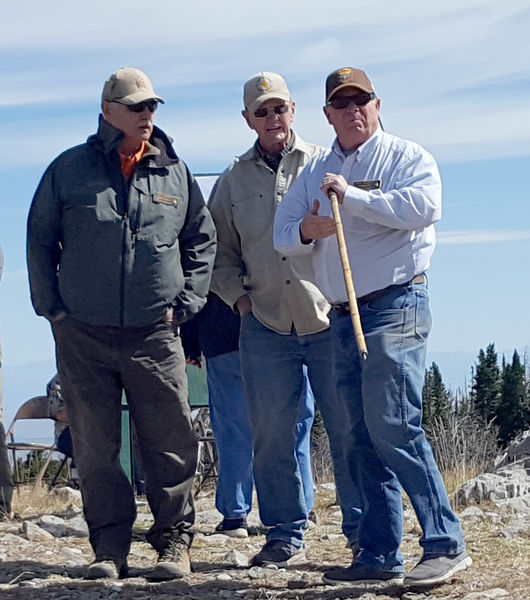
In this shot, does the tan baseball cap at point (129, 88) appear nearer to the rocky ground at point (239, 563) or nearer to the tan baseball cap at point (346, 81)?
the tan baseball cap at point (346, 81)

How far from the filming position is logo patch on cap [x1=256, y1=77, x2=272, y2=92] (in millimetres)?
6273

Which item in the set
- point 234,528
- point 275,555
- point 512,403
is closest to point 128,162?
point 275,555

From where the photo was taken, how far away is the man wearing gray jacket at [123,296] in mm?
5773

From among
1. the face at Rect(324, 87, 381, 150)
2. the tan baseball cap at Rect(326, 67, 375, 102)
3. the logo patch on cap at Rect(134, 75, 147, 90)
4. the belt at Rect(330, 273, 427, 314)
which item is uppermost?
the logo patch on cap at Rect(134, 75, 147, 90)

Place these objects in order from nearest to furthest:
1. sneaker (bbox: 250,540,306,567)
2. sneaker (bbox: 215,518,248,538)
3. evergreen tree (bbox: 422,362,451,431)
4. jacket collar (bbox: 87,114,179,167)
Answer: jacket collar (bbox: 87,114,179,167) < sneaker (bbox: 250,540,306,567) < sneaker (bbox: 215,518,248,538) < evergreen tree (bbox: 422,362,451,431)

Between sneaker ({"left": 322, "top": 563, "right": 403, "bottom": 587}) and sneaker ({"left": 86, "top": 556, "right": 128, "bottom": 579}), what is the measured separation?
1.13m

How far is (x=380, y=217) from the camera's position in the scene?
202 inches

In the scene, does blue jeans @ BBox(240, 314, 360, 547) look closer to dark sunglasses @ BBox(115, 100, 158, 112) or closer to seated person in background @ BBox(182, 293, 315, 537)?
seated person in background @ BBox(182, 293, 315, 537)

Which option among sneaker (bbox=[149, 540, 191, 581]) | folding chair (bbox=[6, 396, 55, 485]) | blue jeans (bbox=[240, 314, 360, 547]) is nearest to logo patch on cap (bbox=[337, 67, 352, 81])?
blue jeans (bbox=[240, 314, 360, 547])

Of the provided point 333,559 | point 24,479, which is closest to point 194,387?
point 24,479

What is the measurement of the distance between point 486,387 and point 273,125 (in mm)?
23407

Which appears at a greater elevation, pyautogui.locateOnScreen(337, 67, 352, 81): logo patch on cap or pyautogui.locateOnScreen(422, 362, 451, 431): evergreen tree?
pyautogui.locateOnScreen(337, 67, 352, 81): logo patch on cap

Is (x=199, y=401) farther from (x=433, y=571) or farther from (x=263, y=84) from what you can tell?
(x=433, y=571)

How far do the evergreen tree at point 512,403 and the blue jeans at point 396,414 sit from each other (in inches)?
828
